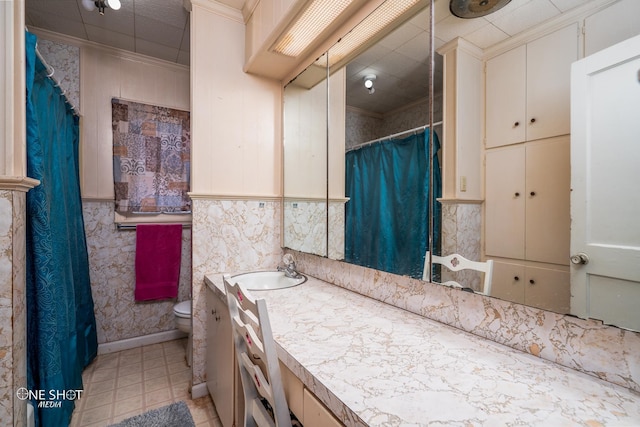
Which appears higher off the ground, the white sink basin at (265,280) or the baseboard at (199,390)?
the white sink basin at (265,280)

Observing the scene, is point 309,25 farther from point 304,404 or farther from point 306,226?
point 304,404

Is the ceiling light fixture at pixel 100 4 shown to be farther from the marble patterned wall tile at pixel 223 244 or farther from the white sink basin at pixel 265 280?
the white sink basin at pixel 265 280

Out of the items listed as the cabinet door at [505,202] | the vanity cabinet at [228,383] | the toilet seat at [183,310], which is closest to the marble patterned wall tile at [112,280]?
the toilet seat at [183,310]

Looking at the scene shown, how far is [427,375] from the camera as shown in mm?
679

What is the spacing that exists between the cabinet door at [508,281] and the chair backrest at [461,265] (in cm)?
1

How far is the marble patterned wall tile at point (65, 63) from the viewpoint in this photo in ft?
6.79

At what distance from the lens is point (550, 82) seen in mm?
727

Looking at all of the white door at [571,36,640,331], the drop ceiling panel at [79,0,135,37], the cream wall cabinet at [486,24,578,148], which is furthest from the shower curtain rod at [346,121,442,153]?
the drop ceiling panel at [79,0,135,37]

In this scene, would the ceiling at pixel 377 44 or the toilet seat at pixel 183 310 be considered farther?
the toilet seat at pixel 183 310

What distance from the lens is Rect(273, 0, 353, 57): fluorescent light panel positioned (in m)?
1.29

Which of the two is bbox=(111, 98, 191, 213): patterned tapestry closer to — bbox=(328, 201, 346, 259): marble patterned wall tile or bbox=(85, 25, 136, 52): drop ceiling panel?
bbox=(85, 25, 136, 52): drop ceiling panel

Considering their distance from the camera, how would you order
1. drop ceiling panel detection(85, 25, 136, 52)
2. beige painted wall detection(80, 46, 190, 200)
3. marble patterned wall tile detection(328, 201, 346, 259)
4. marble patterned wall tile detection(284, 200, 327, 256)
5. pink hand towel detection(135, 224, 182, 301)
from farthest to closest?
1. pink hand towel detection(135, 224, 182, 301)
2. beige painted wall detection(80, 46, 190, 200)
3. drop ceiling panel detection(85, 25, 136, 52)
4. marble patterned wall tile detection(284, 200, 327, 256)
5. marble patterned wall tile detection(328, 201, 346, 259)

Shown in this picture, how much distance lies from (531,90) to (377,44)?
0.75 m

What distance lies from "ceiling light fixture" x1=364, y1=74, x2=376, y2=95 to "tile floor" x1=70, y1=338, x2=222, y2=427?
1938 millimetres
